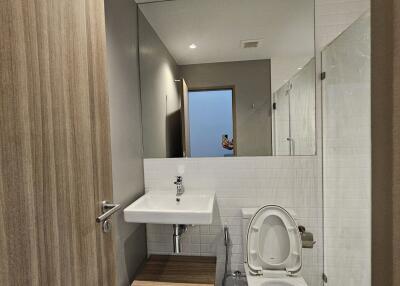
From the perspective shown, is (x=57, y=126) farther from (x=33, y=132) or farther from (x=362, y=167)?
(x=362, y=167)

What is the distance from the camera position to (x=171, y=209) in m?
1.70

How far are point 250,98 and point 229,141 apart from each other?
36cm

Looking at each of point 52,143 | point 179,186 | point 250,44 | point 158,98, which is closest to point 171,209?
point 179,186

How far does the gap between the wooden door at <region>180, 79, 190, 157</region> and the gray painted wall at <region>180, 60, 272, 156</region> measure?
0.20 meters

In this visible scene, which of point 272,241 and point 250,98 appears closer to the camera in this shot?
point 272,241

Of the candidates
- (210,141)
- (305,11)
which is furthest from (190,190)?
(305,11)

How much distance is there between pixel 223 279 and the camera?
1867mm

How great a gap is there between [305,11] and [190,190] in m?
1.54

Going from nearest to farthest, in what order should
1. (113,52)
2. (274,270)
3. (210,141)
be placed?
(113,52) < (274,270) < (210,141)

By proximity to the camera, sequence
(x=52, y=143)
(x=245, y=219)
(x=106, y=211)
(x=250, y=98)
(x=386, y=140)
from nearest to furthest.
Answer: (x=386, y=140) → (x=52, y=143) → (x=106, y=211) → (x=245, y=219) → (x=250, y=98)

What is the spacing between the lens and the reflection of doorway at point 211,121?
1.88 m

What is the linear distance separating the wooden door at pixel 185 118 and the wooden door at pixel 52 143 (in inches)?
35.7

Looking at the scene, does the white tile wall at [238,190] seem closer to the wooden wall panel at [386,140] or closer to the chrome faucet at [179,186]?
the chrome faucet at [179,186]

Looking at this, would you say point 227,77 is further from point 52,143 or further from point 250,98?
point 52,143
